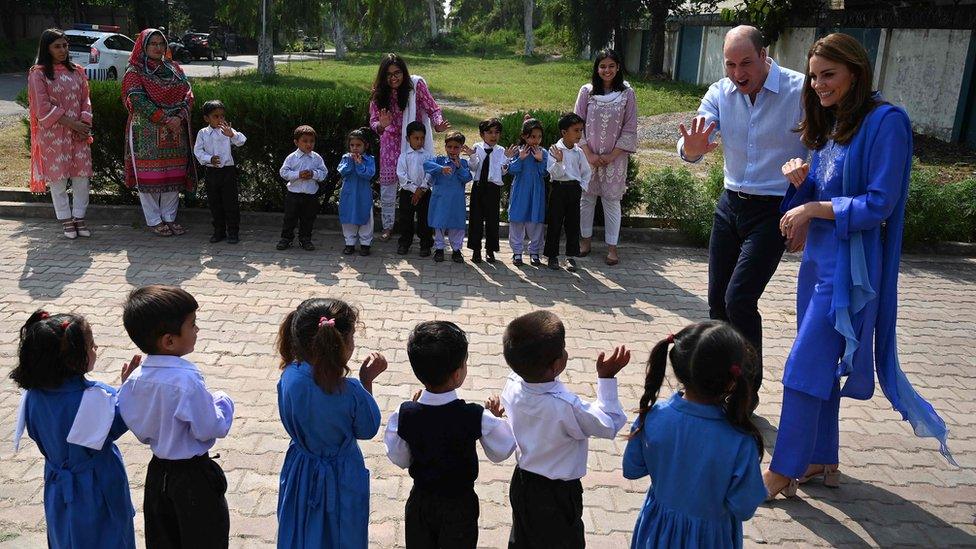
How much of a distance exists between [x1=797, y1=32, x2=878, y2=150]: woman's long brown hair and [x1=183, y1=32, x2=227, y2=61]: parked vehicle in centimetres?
3420

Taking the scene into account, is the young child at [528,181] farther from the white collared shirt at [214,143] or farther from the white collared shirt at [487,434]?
the white collared shirt at [487,434]

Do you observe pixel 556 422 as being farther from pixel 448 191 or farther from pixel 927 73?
pixel 927 73

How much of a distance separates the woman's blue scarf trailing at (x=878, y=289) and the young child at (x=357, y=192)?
186 inches

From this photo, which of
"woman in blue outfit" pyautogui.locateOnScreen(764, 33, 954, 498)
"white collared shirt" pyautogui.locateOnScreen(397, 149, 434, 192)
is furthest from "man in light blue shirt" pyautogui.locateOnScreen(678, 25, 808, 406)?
"white collared shirt" pyautogui.locateOnScreen(397, 149, 434, 192)

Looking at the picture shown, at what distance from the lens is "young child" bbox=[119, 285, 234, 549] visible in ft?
8.93

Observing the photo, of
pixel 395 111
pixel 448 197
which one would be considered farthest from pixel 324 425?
pixel 395 111

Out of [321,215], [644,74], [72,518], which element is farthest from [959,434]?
[644,74]

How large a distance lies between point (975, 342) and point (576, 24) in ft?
96.7

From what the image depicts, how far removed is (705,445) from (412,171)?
5243 mm

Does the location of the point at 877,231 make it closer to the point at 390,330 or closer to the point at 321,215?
the point at 390,330

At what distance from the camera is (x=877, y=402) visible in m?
4.86

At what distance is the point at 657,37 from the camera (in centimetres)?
3039

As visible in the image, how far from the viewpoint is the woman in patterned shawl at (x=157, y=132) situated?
291 inches

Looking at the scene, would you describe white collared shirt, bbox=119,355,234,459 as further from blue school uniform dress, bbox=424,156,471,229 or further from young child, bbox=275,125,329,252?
young child, bbox=275,125,329,252
